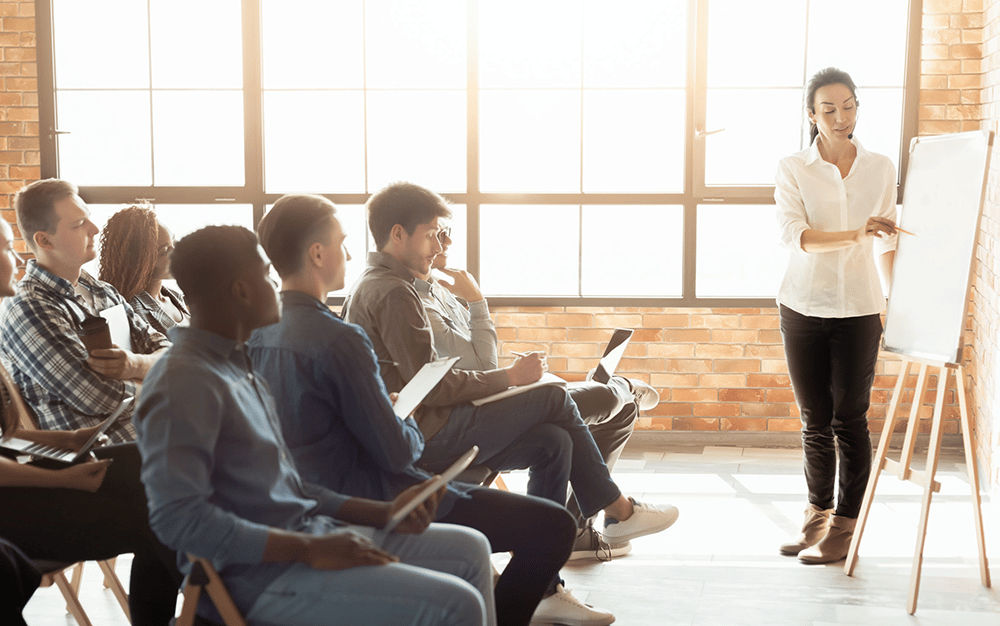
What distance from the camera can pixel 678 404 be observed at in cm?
450

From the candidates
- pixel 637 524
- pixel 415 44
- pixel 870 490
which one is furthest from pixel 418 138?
pixel 870 490

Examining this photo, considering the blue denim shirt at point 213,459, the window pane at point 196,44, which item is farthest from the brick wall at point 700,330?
the blue denim shirt at point 213,459

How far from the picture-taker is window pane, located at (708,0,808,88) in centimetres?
430

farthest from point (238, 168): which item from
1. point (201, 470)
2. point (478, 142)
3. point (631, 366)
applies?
point (201, 470)

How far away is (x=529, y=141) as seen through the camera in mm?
4543

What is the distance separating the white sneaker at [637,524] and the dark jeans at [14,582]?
4.80 feet

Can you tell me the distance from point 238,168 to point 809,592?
330cm

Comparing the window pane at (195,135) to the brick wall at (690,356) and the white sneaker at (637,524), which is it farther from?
the white sneaker at (637,524)

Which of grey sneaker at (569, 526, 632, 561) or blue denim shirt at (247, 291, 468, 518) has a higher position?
blue denim shirt at (247, 291, 468, 518)

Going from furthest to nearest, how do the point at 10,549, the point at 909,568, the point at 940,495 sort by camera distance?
1. the point at 940,495
2. the point at 909,568
3. the point at 10,549

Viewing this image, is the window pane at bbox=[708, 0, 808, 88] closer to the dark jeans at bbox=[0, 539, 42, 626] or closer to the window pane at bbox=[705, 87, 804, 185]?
the window pane at bbox=[705, 87, 804, 185]

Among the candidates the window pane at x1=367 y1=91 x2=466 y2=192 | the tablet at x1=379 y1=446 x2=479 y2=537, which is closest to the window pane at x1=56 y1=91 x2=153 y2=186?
the window pane at x1=367 y1=91 x2=466 y2=192

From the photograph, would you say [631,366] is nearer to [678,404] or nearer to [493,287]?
[678,404]

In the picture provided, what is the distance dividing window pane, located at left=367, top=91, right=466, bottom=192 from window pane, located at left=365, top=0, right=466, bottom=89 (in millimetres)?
63
